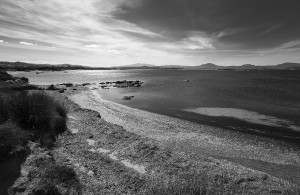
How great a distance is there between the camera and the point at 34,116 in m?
13.3

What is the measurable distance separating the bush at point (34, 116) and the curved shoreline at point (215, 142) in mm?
8176

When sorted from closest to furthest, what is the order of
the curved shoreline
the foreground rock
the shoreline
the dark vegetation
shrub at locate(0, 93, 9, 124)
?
1. the dark vegetation
2. the foreground rock
3. the shoreline
4. shrub at locate(0, 93, 9, 124)
5. the curved shoreline

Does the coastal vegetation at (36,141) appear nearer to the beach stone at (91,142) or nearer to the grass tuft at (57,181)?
the grass tuft at (57,181)

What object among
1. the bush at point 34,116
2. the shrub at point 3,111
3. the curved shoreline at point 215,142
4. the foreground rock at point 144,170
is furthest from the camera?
the curved shoreline at point 215,142

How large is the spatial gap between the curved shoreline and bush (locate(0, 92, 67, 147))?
8176mm

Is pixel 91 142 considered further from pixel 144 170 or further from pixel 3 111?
pixel 3 111

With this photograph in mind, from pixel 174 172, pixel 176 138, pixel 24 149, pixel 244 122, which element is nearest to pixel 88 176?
pixel 24 149

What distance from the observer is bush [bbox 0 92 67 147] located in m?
12.4

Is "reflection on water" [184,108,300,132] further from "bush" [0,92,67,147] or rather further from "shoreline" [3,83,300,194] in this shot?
"bush" [0,92,67,147]

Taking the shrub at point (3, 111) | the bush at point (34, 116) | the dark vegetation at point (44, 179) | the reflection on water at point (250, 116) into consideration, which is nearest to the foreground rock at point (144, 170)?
the dark vegetation at point (44, 179)

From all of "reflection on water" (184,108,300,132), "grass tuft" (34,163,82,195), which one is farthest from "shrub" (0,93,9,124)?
"reflection on water" (184,108,300,132)

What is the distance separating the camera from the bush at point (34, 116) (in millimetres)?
12383

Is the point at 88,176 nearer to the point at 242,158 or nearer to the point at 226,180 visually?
the point at 226,180

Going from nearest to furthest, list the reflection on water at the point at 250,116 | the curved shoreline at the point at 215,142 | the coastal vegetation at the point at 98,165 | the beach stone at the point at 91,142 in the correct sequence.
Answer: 1. the coastal vegetation at the point at 98,165
2. the beach stone at the point at 91,142
3. the curved shoreline at the point at 215,142
4. the reflection on water at the point at 250,116
